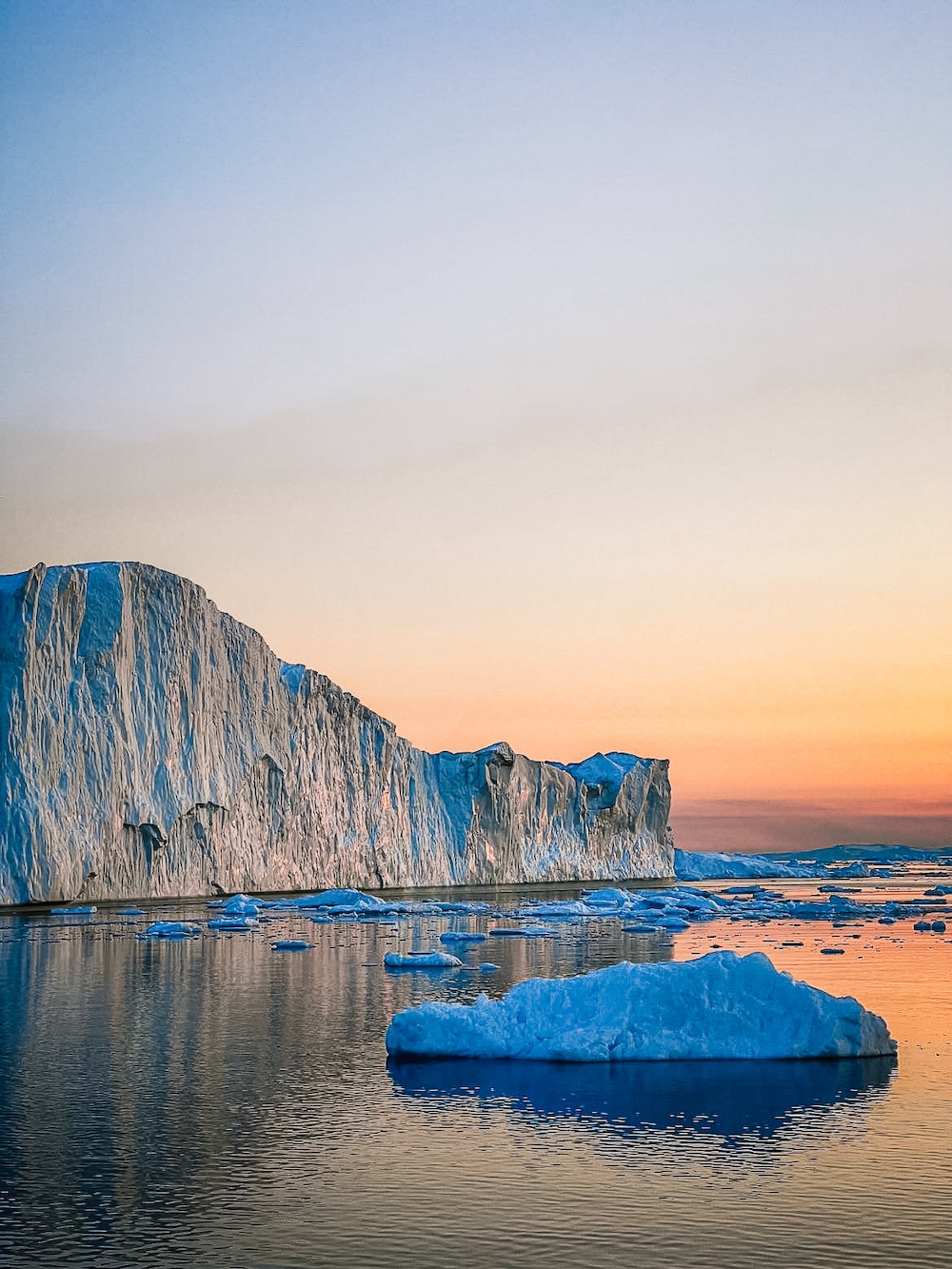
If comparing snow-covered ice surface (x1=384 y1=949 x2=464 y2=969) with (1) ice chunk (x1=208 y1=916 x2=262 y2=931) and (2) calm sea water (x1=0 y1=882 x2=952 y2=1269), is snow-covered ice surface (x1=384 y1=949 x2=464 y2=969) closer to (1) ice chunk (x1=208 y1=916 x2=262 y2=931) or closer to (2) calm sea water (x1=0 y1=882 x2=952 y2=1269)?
(2) calm sea water (x1=0 y1=882 x2=952 y2=1269)

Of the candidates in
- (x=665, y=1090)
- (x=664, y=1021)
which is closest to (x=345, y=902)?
(x=664, y=1021)

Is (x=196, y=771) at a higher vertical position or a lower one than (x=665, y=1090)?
higher

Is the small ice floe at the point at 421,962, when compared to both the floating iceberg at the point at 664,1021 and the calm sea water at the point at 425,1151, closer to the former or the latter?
the calm sea water at the point at 425,1151

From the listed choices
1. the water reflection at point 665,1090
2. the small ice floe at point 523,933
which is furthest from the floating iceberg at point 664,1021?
the small ice floe at point 523,933

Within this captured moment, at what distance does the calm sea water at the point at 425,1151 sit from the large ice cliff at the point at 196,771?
21.1 metres

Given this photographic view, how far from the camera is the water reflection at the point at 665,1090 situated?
10.5 meters

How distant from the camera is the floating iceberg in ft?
42.3

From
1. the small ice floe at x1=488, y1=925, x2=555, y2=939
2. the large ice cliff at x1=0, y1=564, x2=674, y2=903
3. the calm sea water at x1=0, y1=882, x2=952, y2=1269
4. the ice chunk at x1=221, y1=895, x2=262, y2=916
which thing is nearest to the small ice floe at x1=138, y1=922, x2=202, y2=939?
the small ice floe at x1=488, y1=925, x2=555, y2=939

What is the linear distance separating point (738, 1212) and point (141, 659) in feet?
118

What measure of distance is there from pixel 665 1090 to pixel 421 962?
35.4ft

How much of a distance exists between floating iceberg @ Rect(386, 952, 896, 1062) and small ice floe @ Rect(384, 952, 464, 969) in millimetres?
8590

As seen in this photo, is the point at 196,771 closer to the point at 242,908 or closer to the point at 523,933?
the point at 242,908

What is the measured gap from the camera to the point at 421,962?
2205 centimetres

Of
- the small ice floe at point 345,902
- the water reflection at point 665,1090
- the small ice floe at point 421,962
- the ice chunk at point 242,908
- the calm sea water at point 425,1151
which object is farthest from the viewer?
the small ice floe at point 345,902
